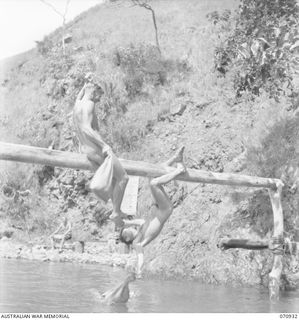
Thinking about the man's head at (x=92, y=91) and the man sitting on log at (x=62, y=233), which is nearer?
the man's head at (x=92, y=91)

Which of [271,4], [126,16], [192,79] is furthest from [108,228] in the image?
[126,16]

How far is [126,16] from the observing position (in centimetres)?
2867

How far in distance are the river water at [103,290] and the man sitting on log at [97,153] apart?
3.66 ft

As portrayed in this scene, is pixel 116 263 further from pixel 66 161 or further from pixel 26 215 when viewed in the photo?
pixel 66 161

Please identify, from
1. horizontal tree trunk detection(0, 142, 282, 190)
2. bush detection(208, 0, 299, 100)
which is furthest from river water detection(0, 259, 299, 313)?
bush detection(208, 0, 299, 100)

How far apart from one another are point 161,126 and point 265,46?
558 cm

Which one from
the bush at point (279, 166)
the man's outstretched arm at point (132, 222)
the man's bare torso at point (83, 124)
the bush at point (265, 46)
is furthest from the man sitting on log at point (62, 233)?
the man's bare torso at point (83, 124)

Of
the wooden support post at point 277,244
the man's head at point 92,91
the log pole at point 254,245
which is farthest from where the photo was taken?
the log pole at point 254,245

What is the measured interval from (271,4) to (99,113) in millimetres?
7760

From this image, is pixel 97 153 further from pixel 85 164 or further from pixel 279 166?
pixel 279 166

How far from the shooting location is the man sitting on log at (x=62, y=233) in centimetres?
1502

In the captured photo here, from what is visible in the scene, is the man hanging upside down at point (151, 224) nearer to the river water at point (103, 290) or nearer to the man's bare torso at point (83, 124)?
the river water at point (103, 290)


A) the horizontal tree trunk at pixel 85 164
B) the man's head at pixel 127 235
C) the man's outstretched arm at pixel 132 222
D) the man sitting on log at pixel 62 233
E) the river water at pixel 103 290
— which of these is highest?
the horizontal tree trunk at pixel 85 164

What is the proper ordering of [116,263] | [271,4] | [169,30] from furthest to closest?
[169,30] < [116,263] < [271,4]
